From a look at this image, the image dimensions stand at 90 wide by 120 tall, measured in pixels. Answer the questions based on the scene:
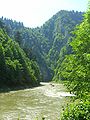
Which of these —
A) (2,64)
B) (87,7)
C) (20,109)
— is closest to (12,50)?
(2,64)

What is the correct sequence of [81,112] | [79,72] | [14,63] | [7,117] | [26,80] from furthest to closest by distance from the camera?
[26,80] < [14,63] < [7,117] < [79,72] < [81,112]

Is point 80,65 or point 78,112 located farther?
point 80,65

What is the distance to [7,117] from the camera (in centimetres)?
4006

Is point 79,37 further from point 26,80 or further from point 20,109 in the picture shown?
point 26,80

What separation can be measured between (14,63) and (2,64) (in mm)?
13101

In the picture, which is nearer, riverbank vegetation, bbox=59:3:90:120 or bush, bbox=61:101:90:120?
bush, bbox=61:101:90:120

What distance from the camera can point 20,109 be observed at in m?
47.9

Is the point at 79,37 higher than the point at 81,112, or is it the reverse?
the point at 79,37

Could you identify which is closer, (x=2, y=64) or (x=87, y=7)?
(x=87, y=7)

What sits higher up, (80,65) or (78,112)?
(80,65)

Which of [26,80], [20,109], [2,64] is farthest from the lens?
[26,80]

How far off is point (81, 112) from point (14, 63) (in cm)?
9282

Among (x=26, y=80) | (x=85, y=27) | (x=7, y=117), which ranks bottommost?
(x=26, y=80)

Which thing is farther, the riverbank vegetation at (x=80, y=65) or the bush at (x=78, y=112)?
the riverbank vegetation at (x=80, y=65)
